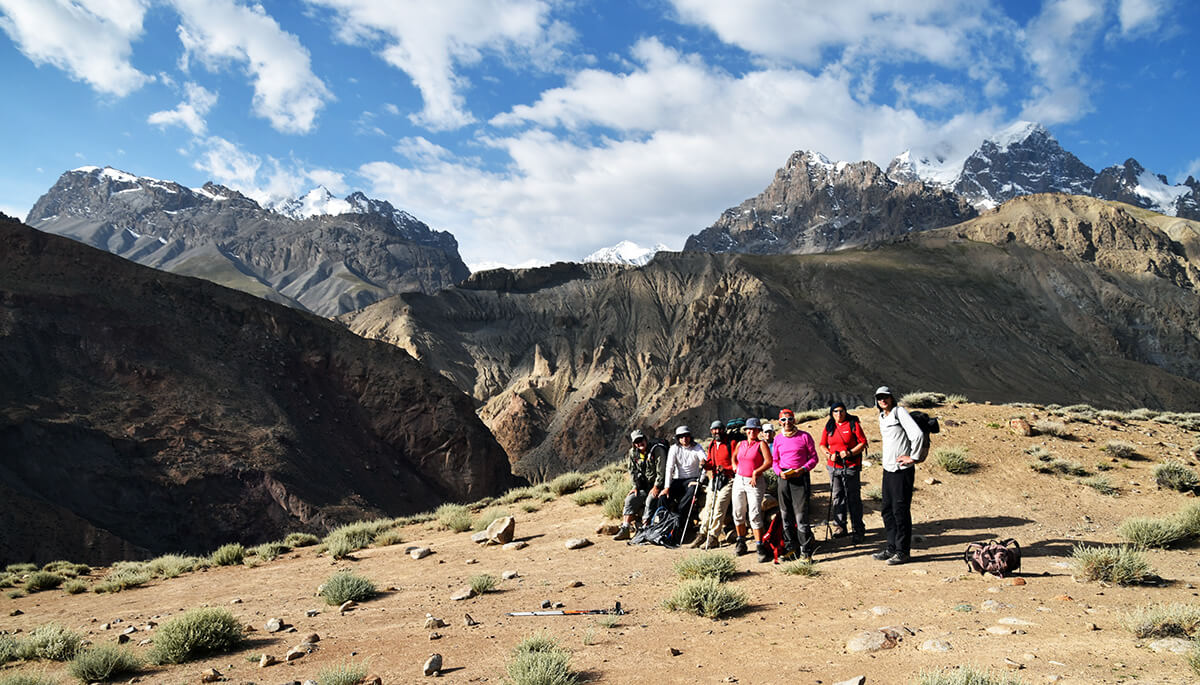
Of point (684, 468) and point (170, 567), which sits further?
point (170, 567)

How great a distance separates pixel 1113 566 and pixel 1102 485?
549cm

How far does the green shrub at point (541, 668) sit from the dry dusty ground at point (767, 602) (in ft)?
0.96

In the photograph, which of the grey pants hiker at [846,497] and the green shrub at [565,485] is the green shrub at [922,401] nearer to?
the grey pants hiker at [846,497]

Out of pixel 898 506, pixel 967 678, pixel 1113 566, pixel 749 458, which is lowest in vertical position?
pixel 967 678

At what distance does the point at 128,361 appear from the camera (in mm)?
32656

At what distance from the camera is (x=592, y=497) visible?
14.6 metres

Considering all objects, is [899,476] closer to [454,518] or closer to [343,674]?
[343,674]

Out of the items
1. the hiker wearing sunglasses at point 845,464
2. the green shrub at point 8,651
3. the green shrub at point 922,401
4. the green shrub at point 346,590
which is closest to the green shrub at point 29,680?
the green shrub at point 8,651

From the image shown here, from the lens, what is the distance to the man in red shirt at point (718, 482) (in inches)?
396

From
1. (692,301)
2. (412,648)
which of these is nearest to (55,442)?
(412,648)

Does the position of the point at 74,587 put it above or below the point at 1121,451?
below

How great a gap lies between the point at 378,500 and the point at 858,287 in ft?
226

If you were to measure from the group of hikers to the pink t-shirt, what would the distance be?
14mm

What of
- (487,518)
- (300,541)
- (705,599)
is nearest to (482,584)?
(705,599)
